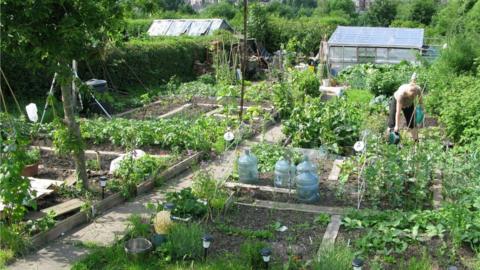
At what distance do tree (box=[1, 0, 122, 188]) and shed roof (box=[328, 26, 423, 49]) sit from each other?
1592cm

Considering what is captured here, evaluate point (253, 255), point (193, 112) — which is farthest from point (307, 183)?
point (193, 112)

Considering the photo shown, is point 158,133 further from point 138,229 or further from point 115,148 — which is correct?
point 138,229

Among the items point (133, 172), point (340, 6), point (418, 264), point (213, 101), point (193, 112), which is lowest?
point (340, 6)

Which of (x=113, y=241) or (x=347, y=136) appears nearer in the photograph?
(x=113, y=241)

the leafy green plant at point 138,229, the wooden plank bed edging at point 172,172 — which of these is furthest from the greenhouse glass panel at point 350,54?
the leafy green plant at point 138,229

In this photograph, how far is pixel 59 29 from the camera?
5.46 m

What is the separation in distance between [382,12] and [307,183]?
153 feet

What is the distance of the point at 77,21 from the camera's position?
5625 millimetres

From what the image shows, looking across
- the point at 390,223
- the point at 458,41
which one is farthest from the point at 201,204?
the point at 458,41

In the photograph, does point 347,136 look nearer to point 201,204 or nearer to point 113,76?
point 201,204

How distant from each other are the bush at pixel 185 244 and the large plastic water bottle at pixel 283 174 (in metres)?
2.13

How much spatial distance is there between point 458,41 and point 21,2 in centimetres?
1070

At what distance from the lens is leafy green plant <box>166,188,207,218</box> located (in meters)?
5.61

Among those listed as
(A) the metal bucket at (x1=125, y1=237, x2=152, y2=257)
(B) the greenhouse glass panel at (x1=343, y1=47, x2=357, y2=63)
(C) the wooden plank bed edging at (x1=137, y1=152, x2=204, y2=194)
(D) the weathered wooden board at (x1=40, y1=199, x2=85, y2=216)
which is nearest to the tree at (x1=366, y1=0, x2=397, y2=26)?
(B) the greenhouse glass panel at (x1=343, y1=47, x2=357, y2=63)
